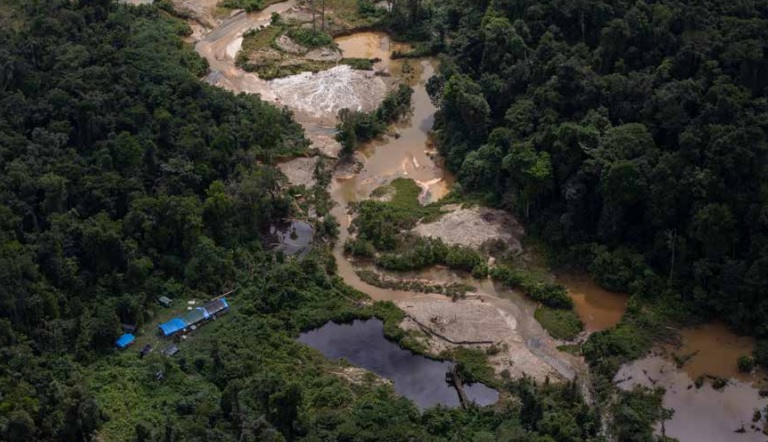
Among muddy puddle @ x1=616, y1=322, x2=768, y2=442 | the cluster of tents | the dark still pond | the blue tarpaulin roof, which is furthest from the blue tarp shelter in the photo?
muddy puddle @ x1=616, y1=322, x2=768, y2=442

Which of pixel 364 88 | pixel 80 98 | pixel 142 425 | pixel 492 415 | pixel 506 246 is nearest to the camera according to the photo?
pixel 142 425

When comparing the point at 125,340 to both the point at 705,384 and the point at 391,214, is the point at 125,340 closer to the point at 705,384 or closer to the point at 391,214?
the point at 391,214

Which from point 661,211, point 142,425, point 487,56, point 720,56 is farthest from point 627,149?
point 142,425

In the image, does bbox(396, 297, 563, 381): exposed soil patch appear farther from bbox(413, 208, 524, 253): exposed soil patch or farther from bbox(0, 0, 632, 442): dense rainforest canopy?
bbox(413, 208, 524, 253): exposed soil patch

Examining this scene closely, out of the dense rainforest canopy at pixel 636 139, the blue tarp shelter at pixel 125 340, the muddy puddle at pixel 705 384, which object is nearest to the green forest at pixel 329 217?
the dense rainforest canopy at pixel 636 139

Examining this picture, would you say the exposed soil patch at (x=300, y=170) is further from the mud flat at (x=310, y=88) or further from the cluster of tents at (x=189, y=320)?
the cluster of tents at (x=189, y=320)

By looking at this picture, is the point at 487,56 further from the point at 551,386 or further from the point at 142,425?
the point at 142,425

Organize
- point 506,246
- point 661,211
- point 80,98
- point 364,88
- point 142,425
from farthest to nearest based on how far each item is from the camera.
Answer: point 364,88 → point 80,98 → point 506,246 → point 661,211 → point 142,425
